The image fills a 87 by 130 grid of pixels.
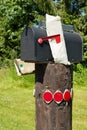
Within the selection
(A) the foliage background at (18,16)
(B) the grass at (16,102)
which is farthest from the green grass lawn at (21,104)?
(A) the foliage background at (18,16)

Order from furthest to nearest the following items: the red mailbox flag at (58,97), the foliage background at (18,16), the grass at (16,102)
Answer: the foliage background at (18,16), the grass at (16,102), the red mailbox flag at (58,97)

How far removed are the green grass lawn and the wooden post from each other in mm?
4334

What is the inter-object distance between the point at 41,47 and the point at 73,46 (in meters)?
0.20

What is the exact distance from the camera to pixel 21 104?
9625mm

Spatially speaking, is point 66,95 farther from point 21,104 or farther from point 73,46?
point 21,104

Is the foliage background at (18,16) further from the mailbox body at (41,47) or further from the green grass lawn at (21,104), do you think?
the mailbox body at (41,47)

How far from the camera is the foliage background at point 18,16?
18875mm

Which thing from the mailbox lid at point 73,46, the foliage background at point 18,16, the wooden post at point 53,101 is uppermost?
the mailbox lid at point 73,46

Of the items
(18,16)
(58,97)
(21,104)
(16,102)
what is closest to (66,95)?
(58,97)

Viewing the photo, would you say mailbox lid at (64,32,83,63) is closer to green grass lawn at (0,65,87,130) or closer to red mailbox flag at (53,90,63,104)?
red mailbox flag at (53,90,63,104)

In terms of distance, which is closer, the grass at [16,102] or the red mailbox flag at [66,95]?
the red mailbox flag at [66,95]

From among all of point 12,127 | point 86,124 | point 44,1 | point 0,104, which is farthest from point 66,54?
point 44,1

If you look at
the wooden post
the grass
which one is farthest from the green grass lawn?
the wooden post

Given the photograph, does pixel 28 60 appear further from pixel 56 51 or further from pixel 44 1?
pixel 44 1
